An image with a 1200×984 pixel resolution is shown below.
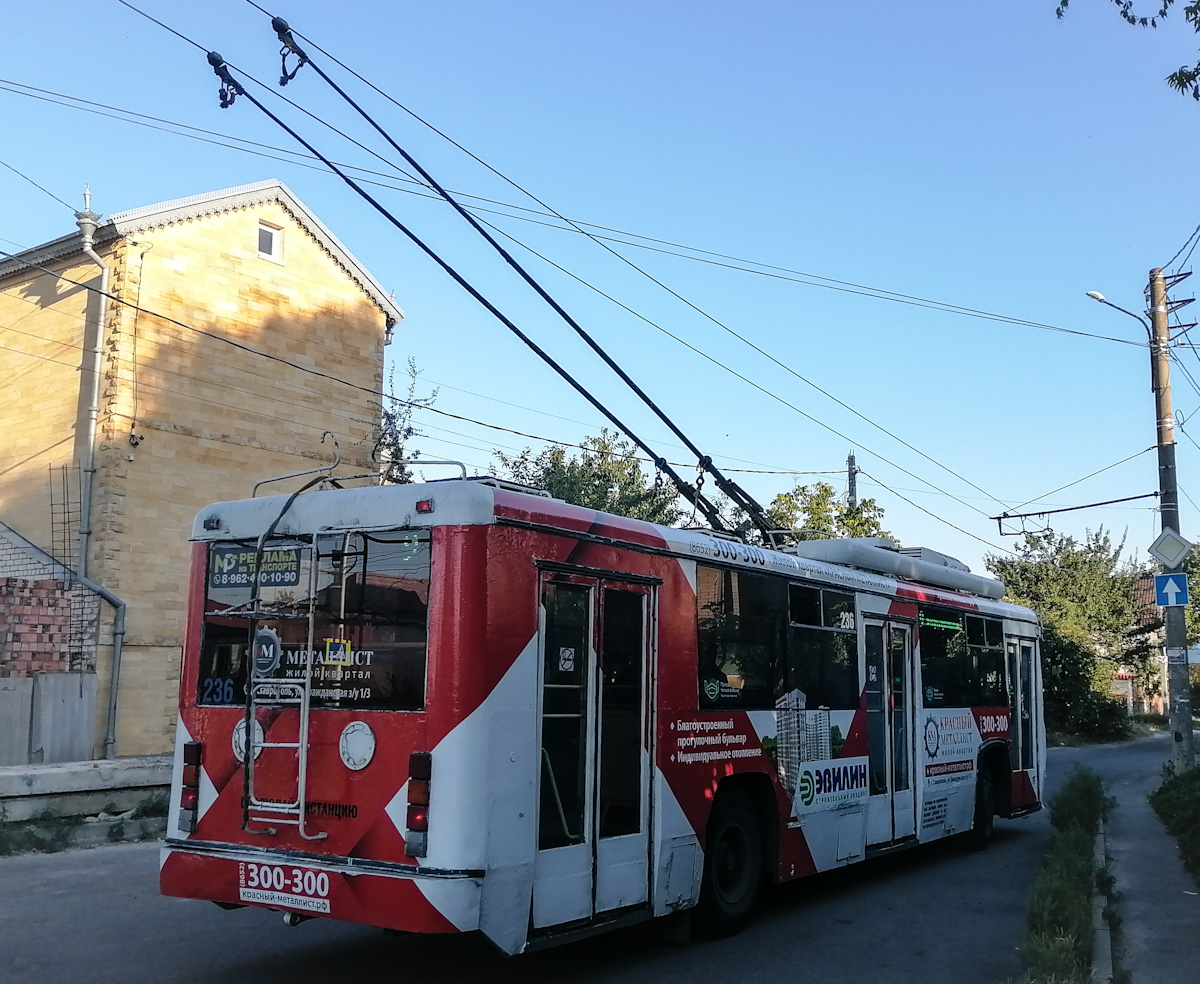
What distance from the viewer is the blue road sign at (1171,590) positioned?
55.9 feet

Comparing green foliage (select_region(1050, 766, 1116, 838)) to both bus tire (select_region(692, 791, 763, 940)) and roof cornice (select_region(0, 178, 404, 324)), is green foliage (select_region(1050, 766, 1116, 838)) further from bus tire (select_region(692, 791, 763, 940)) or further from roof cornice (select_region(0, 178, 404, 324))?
roof cornice (select_region(0, 178, 404, 324))

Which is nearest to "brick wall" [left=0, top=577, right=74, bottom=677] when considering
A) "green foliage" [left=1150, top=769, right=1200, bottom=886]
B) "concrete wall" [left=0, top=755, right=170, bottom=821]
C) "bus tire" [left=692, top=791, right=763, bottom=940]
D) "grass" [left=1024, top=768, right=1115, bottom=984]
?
"concrete wall" [left=0, top=755, right=170, bottom=821]

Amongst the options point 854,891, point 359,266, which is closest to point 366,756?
point 854,891

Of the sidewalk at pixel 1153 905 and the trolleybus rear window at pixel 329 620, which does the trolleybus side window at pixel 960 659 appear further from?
the trolleybus rear window at pixel 329 620

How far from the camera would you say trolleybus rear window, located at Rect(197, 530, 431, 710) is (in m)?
6.69

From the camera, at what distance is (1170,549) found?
17.3m

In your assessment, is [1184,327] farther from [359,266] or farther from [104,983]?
[104,983]

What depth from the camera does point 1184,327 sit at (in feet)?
66.1

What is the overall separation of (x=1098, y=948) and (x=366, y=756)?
5243mm

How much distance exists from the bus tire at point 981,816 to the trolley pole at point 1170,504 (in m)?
5.75

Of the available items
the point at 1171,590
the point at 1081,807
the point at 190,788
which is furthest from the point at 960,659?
the point at 190,788

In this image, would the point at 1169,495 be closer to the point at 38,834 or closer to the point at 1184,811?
the point at 1184,811

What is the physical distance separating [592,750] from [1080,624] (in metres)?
32.7

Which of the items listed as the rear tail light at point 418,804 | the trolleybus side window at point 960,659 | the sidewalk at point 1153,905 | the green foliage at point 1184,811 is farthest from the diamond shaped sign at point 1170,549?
the rear tail light at point 418,804
